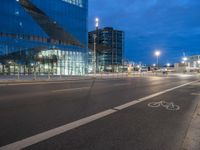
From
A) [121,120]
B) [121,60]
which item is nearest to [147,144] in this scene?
[121,120]

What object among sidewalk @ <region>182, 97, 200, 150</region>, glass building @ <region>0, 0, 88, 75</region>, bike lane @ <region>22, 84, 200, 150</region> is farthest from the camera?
glass building @ <region>0, 0, 88, 75</region>

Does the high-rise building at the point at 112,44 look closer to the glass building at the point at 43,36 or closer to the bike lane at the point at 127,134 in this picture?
the glass building at the point at 43,36

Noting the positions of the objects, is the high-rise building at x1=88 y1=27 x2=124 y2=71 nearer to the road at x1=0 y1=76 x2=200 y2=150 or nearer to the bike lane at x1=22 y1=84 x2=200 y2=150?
the road at x1=0 y1=76 x2=200 y2=150

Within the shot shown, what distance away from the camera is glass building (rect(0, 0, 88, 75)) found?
53.6m

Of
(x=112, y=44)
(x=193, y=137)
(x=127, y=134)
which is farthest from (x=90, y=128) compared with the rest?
(x=112, y=44)

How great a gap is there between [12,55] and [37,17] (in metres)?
→ 10.7

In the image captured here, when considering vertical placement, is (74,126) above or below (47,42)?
below

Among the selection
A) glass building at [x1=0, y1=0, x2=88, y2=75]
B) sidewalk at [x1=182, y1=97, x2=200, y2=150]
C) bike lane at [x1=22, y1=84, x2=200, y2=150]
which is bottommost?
sidewalk at [x1=182, y1=97, x2=200, y2=150]

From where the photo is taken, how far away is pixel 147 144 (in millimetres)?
5875

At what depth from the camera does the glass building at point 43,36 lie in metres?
53.6

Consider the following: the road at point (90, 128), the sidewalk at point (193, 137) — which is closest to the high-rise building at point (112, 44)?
the road at point (90, 128)

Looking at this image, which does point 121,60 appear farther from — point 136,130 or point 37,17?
point 136,130

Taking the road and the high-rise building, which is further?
the high-rise building

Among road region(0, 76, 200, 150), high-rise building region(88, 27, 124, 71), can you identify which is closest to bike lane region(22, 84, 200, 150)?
road region(0, 76, 200, 150)
